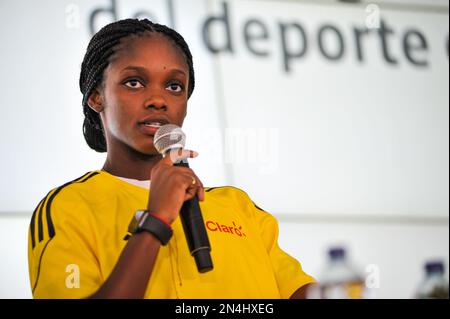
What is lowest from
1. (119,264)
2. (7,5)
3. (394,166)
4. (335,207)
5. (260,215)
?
(119,264)

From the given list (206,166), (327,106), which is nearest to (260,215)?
(206,166)

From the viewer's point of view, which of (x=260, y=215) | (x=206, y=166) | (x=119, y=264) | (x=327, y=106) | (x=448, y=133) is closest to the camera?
(x=119, y=264)

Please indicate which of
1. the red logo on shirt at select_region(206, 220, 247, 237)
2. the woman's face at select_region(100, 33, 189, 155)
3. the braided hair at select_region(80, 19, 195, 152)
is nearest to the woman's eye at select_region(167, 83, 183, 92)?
the woman's face at select_region(100, 33, 189, 155)

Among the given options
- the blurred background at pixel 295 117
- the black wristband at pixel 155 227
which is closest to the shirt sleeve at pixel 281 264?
the black wristband at pixel 155 227

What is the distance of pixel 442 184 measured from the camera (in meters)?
3.17

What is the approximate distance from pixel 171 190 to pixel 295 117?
5.55 ft

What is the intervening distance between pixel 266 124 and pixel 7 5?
39.0 inches

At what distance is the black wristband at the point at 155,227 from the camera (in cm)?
132

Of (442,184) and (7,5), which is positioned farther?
(442,184)

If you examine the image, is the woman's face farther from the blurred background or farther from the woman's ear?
the blurred background

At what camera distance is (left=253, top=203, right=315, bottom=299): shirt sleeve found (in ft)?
5.33

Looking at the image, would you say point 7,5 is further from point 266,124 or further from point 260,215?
point 260,215

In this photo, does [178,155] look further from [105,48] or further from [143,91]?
[105,48]

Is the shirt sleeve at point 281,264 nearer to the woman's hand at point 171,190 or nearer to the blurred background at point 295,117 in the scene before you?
the woman's hand at point 171,190
